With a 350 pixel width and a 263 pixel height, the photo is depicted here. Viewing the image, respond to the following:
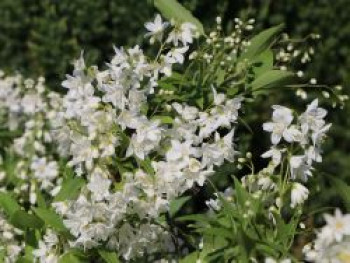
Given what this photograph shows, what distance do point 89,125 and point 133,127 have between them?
133 mm

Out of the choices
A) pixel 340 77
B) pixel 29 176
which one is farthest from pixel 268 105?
pixel 29 176

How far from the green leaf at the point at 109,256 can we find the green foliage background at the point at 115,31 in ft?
9.27

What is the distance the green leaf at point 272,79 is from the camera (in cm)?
283

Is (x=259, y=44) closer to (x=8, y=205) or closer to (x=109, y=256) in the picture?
(x=109, y=256)

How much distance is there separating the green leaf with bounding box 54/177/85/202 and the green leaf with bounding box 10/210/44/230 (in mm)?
119

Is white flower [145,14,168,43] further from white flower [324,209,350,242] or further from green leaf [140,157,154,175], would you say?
white flower [324,209,350,242]

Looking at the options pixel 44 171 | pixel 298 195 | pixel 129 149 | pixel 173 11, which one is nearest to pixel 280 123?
pixel 298 195

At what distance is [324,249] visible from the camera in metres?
2.24

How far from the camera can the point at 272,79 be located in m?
2.87

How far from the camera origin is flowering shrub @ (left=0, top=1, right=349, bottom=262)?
259 centimetres

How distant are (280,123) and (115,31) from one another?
3.23m

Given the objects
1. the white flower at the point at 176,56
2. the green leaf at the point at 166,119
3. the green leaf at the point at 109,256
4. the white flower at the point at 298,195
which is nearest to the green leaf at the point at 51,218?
the green leaf at the point at 109,256

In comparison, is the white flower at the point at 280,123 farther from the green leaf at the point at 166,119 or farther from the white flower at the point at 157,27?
the white flower at the point at 157,27

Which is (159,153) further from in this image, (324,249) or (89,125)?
(324,249)
